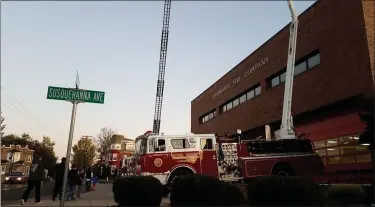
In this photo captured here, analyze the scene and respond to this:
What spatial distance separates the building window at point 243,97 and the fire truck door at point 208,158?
15678 mm

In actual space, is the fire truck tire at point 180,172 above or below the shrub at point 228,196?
above

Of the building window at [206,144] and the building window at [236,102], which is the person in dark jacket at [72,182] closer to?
the building window at [206,144]

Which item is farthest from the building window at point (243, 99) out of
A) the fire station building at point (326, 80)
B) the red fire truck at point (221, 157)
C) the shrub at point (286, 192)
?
the shrub at point (286, 192)

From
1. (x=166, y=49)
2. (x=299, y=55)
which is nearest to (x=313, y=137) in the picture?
(x=299, y=55)

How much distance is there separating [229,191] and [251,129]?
71.9ft

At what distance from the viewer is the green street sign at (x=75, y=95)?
809cm

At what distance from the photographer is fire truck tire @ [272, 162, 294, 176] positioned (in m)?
14.7

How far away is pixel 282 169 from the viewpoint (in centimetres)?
1485

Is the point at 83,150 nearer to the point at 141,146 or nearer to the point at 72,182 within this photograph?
the point at 72,182

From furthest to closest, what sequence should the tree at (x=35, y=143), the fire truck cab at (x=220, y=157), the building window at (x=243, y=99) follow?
1. the tree at (x=35, y=143)
2. the building window at (x=243, y=99)
3. the fire truck cab at (x=220, y=157)

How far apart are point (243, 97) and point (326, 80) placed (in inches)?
507

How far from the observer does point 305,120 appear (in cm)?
2323

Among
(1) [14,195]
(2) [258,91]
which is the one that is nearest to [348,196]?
(1) [14,195]

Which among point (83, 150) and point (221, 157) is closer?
point (221, 157)
